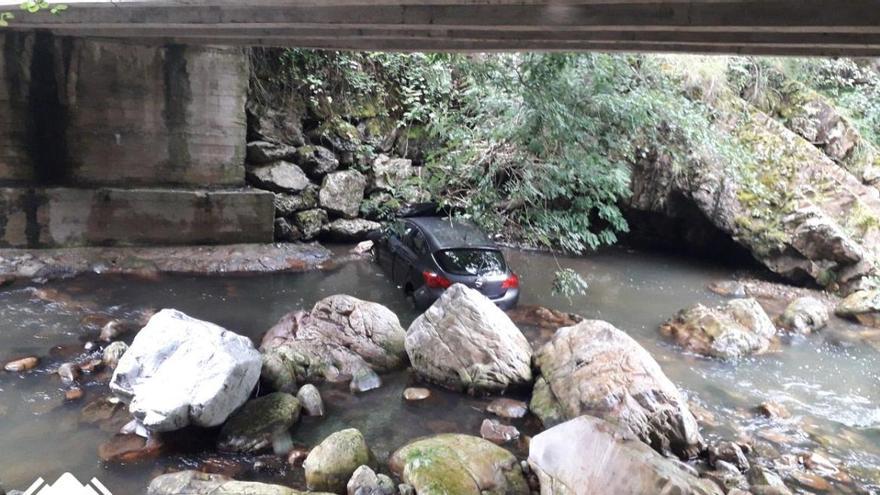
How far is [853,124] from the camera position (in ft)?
53.2

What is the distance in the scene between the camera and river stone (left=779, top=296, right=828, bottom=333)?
Answer: 35.4ft

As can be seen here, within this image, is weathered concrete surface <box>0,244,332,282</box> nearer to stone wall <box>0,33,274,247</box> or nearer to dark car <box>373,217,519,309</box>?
stone wall <box>0,33,274,247</box>

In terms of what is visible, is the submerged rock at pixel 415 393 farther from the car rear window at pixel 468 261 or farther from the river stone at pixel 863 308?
the river stone at pixel 863 308

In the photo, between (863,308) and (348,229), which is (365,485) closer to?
(348,229)

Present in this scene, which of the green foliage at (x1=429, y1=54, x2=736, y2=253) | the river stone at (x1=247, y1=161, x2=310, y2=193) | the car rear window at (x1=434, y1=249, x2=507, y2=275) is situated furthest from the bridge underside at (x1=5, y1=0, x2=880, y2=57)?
the river stone at (x1=247, y1=161, x2=310, y2=193)

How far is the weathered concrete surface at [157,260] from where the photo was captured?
10.1 m

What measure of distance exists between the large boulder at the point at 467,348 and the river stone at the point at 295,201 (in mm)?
6572

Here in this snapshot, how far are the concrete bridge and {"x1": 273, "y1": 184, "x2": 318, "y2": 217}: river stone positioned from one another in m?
0.57

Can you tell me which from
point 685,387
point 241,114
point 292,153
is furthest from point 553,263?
point 241,114

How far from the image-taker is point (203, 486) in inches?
185

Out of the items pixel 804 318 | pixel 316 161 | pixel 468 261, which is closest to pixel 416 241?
pixel 468 261

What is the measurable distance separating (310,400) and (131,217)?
737cm

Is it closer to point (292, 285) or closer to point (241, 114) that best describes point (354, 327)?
point (292, 285)

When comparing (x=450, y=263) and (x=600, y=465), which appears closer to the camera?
(x=600, y=465)
